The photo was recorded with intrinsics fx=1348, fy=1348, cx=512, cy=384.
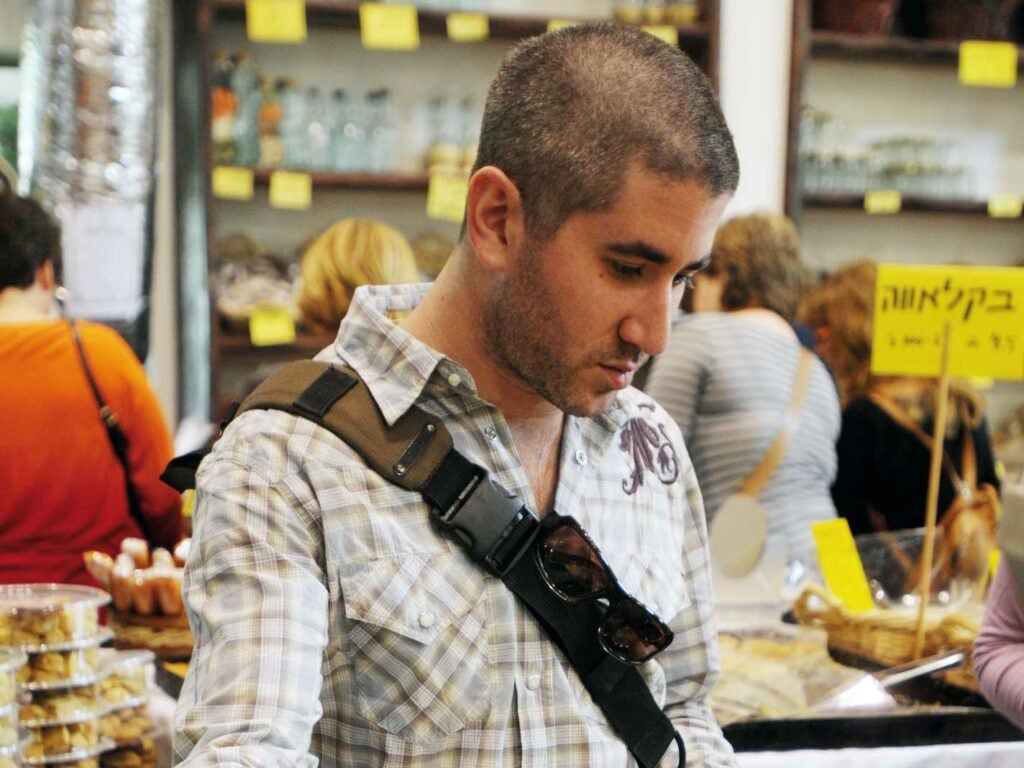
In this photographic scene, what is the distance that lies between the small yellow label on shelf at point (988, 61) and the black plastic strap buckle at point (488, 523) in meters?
4.03

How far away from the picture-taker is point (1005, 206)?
195 inches

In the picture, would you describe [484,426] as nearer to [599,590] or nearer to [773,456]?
[599,590]

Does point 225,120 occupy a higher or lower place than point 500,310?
higher

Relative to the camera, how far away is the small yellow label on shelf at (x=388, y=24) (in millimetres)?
4234

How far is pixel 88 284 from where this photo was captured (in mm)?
3492

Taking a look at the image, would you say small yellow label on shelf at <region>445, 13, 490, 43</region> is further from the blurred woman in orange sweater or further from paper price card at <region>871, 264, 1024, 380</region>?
paper price card at <region>871, 264, 1024, 380</region>

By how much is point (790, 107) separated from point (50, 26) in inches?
91.3

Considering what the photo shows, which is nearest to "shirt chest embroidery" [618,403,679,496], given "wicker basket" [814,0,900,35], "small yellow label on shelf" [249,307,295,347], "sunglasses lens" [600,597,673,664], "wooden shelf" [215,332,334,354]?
"sunglasses lens" [600,597,673,664]

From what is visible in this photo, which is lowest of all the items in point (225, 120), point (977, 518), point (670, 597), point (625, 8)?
point (977, 518)

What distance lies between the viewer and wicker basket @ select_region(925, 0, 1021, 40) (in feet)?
15.4

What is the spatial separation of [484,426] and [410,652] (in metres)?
0.22

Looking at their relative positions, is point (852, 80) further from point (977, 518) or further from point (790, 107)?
point (977, 518)

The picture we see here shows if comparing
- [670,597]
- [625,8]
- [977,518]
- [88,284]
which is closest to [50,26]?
[88,284]

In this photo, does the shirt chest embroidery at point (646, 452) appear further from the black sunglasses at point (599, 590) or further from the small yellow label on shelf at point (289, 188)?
the small yellow label on shelf at point (289, 188)
